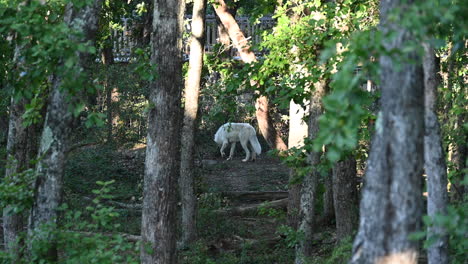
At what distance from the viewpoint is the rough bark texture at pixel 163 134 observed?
33.3ft

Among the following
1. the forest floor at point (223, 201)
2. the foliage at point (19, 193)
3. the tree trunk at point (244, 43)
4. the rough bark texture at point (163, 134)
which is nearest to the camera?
the foliage at point (19, 193)

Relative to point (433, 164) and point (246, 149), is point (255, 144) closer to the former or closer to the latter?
point (246, 149)

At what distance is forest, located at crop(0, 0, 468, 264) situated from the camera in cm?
505

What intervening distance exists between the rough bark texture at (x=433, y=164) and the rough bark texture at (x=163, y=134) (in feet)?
10.7

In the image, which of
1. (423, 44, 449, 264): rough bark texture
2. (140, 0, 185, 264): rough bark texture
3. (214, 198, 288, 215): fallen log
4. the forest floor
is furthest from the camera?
(214, 198, 288, 215): fallen log

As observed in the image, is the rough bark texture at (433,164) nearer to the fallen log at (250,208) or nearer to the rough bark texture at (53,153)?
the rough bark texture at (53,153)

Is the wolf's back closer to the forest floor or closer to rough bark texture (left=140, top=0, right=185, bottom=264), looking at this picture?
the forest floor

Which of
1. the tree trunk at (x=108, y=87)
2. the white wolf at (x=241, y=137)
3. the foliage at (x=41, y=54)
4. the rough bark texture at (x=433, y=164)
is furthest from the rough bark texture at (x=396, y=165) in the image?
the white wolf at (x=241, y=137)

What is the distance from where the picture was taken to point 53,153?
8.00 metres

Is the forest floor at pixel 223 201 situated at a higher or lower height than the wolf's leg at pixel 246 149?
lower

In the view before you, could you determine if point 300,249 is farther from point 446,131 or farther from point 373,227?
point 373,227

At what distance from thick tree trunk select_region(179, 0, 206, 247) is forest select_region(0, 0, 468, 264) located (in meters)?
0.03

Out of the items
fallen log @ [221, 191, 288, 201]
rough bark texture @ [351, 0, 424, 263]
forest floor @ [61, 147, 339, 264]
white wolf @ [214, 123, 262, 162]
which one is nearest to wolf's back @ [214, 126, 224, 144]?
white wolf @ [214, 123, 262, 162]

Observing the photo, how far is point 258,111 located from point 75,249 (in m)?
9.13
